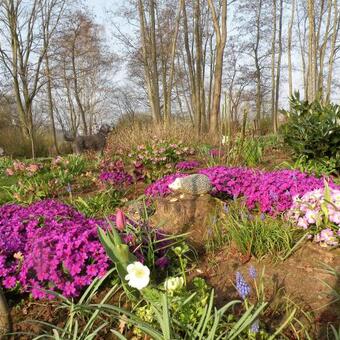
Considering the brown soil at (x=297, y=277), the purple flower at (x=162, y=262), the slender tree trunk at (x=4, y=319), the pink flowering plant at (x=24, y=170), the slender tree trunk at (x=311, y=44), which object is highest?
the slender tree trunk at (x=311, y=44)

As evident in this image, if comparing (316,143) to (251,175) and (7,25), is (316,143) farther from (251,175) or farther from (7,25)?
(7,25)

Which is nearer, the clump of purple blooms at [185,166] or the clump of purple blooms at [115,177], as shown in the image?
the clump of purple blooms at [115,177]

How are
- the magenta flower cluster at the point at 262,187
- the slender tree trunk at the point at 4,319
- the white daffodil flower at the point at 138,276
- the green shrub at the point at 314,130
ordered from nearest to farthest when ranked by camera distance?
the white daffodil flower at the point at 138,276 < the slender tree trunk at the point at 4,319 < the magenta flower cluster at the point at 262,187 < the green shrub at the point at 314,130

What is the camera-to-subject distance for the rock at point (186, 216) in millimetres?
3035

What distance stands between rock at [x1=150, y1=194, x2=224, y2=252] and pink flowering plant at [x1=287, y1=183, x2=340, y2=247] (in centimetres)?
71

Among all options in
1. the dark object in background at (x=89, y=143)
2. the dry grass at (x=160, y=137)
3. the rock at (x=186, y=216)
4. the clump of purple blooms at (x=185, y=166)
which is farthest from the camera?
the dark object in background at (x=89, y=143)

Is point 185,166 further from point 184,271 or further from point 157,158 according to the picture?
point 184,271

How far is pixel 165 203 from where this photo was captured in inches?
124

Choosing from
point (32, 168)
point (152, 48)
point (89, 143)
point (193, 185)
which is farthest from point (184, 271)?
point (152, 48)

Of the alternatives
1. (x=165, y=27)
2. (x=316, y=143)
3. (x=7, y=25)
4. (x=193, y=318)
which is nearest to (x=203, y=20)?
(x=165, y=27)

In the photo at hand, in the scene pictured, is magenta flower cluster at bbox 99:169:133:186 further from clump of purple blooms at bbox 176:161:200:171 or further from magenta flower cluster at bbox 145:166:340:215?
clump of purple blooms at bbox 176:161:200:171

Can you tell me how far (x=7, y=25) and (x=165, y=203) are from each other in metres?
16.7

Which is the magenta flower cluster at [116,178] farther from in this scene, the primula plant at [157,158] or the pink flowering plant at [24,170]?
the pink flowering plant at [24,170]

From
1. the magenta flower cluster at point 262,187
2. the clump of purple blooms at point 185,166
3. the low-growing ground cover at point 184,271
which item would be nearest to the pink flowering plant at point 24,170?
the clump of purple blooms at point 185,166
